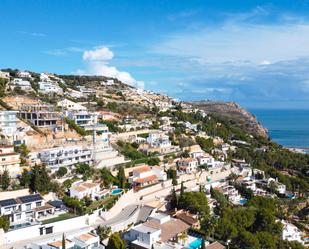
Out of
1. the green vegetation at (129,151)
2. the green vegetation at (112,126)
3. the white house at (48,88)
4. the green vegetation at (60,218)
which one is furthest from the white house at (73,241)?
the white house at (48,88)

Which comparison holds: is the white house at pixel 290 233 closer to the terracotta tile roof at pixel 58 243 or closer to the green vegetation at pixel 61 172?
the terracotta tile roof at pixel 58 243

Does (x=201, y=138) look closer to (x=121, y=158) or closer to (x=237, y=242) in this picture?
(x=121, y=158)

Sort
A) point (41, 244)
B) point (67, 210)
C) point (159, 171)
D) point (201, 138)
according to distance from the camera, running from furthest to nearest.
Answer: point (201, 138)
point (159, 171)
point (67, 210)
point (41, 244)

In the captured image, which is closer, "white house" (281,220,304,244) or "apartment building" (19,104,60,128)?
"white house" (281,220,304,244)

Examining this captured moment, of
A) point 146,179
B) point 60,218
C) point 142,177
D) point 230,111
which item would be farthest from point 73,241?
point 230,111

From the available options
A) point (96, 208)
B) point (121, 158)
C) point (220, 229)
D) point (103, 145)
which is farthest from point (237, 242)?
point (103, 145)

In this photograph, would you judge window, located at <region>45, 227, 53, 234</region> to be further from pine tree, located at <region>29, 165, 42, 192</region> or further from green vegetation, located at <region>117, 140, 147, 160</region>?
green vegetation, located at <region>117, 140, 147, 160</region>

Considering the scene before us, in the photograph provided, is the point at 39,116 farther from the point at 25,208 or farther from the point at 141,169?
the point at 25,208

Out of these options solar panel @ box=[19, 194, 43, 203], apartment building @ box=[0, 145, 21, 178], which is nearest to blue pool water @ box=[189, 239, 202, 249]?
solar panel @ box=[19, 194, 43, 203]
